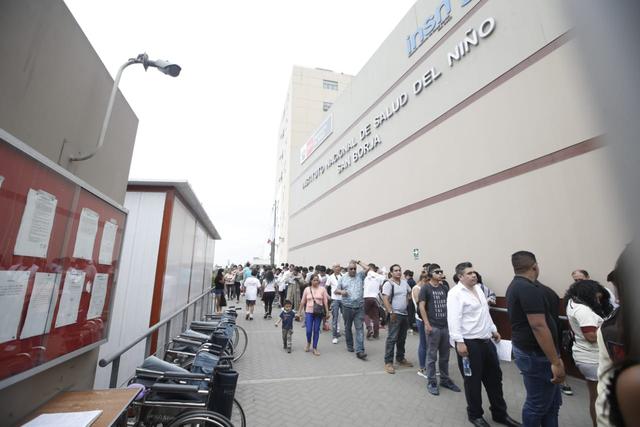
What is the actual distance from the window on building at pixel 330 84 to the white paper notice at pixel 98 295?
30.5 meters

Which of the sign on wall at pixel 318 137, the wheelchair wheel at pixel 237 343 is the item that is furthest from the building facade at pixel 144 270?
the sign on wall at pixel 318 137

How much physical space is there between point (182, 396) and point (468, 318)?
3.28 meters

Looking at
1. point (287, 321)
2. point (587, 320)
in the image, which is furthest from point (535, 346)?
point (287, 321)

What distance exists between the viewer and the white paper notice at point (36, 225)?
1.92m

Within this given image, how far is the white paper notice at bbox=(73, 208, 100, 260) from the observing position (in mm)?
2510

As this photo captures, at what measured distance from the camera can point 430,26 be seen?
968cm

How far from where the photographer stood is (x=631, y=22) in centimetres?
57

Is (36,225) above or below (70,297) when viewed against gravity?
above

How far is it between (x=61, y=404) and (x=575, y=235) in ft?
24.1

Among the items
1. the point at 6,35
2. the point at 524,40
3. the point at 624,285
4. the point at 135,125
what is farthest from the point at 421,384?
the point at 524,40

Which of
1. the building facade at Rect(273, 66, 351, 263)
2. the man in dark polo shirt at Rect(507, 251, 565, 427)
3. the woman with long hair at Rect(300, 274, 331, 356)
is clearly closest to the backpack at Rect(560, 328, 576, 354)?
the man in dark polo shirt at Rect(507, 251, 565, 427)

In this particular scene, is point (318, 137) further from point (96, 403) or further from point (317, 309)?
point (96, 403)

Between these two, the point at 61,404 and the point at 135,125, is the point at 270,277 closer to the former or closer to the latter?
the point at 135,125

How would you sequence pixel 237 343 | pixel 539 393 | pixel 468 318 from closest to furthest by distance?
pixel 539 393 < pixel 468 318 < pixel 237 343
